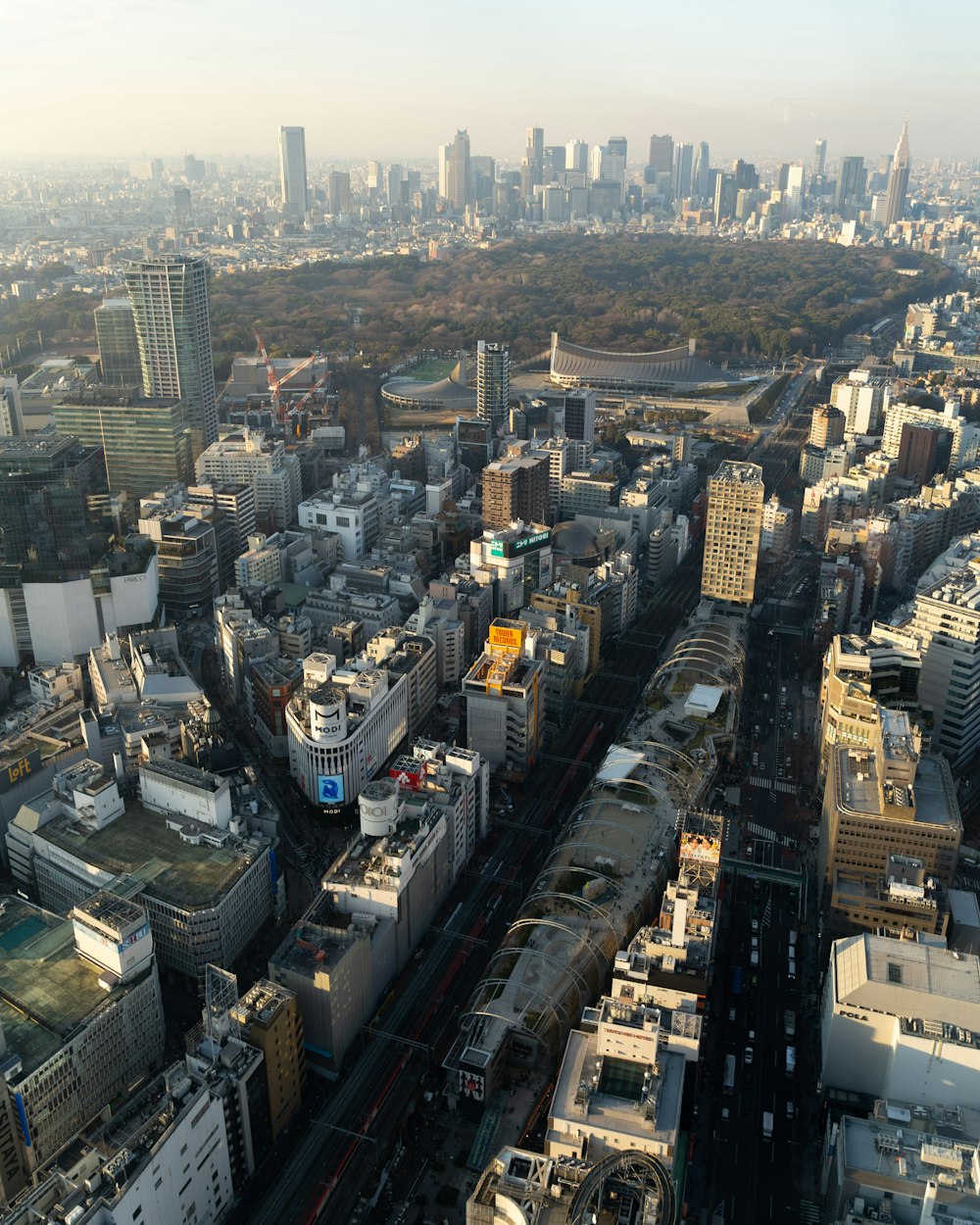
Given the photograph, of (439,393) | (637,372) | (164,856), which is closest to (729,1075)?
(164,856)

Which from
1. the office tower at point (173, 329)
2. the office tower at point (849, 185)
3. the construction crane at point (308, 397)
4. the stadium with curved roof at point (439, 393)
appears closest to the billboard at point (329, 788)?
the office tower at point (173, 329)

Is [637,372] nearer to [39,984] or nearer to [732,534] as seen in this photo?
→ [732,534]

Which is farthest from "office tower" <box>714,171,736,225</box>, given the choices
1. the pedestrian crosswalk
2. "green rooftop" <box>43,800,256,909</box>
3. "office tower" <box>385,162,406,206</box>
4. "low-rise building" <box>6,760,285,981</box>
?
"green rooftop" <box>43,800,256,909</box>

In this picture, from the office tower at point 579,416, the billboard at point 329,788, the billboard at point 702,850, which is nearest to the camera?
the billboard at point 702,850

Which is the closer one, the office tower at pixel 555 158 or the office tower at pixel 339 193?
the office tower at pixel 339 193

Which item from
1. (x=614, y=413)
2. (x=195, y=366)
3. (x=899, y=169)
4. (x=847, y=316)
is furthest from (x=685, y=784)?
(x=899, y=169)

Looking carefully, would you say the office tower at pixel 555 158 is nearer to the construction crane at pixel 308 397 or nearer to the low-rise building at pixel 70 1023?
the construction crane at pixel 308 397
